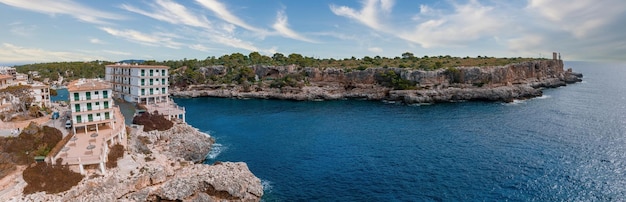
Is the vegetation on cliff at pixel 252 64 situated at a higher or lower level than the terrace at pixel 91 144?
higher

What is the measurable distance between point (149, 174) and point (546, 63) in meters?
146

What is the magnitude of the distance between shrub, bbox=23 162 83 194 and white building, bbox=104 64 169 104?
41088mm

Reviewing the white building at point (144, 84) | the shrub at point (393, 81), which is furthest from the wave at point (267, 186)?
the shrub at point (393, 81)

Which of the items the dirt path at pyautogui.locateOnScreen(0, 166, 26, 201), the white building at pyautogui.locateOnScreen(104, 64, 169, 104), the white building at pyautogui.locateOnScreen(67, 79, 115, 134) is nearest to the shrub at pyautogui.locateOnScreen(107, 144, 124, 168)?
the dirt path at pyautogui.locateOnScreen(0, 166, 26, 201)

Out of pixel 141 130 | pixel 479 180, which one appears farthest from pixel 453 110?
pixel 141 130

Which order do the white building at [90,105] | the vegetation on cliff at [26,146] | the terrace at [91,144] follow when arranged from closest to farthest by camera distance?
the vegetation on cliff at [26,146] < the terrace at [91,144] < the white building at [90,105]

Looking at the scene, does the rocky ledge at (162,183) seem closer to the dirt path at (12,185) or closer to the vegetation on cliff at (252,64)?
the dirt path at (12,185)

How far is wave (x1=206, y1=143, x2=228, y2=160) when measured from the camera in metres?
44.7

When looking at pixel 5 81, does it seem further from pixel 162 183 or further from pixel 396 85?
pixel 396 85

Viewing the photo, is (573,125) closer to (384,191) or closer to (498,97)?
(498,97)

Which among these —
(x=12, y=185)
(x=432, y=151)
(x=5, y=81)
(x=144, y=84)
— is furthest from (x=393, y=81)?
(x=12, y=185)

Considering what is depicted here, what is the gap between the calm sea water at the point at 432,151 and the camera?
32906mm

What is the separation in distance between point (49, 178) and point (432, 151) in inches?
1617

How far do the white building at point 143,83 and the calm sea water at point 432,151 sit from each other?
8451mm
